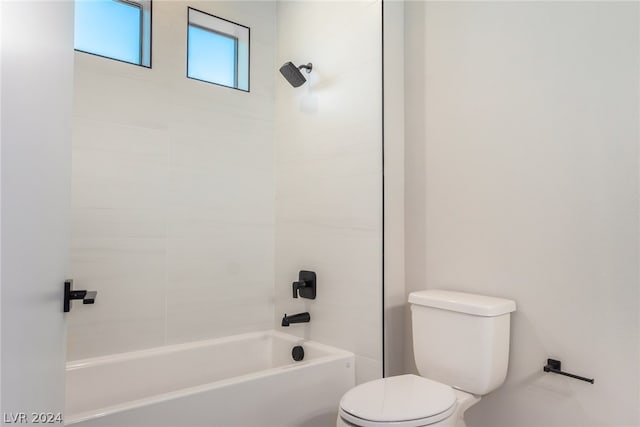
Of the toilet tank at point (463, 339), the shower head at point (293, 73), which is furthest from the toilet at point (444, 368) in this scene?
the shower head at point (293, 73)

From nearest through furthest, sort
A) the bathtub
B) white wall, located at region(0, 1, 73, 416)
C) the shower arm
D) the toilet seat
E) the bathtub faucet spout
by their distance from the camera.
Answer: white wall, located at region(0, 1, 73, 416) < the toilet seat < the bathtub < the bathtub faucet spout < the shower arm

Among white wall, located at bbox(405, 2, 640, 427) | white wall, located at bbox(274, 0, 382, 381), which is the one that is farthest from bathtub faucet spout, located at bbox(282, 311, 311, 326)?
white wall, located at bbox(405, 2, 640, 427)

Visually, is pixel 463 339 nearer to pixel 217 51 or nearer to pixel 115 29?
pixel 217 51

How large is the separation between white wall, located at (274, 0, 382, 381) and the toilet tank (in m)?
0.27

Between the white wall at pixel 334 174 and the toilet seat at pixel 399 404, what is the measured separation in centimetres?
42

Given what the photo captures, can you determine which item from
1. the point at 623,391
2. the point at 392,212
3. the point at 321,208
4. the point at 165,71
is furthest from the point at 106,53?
the point at 623,391

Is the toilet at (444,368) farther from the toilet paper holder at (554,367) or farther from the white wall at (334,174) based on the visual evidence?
the white wall at (334,174)

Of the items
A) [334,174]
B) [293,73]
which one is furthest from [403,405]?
[293,73]

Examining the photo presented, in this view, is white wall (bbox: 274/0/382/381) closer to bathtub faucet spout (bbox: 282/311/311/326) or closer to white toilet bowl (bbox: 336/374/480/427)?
bathtub faucet spout (bbox: 282/311/311/326)

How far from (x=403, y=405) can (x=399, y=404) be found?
0.05 feet

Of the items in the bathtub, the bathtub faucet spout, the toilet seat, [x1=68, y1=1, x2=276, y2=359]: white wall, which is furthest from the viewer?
the bathtub faucet spout

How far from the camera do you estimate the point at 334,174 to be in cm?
226

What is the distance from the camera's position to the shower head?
233 centimetres

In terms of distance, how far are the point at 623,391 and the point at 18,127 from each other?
1.83 m
